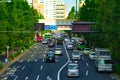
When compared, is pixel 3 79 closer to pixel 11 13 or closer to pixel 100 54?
pixel 100 54

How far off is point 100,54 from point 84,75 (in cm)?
782

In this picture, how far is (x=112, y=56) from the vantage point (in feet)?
203

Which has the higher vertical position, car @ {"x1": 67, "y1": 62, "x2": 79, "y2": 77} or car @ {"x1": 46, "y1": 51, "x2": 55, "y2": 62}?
car @ {"x1": 67, "y1": 62, "x2": 79, "y2": 77}

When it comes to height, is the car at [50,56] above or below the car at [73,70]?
below

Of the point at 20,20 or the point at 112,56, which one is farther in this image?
the point at 20,20

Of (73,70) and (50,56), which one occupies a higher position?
(73,70)

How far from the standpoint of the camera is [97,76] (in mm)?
51906

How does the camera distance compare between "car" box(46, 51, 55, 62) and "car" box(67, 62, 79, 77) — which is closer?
"car" box(67, 62, 79, 77)

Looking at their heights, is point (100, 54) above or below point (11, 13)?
below

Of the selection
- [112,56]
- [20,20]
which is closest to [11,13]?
[20,20]

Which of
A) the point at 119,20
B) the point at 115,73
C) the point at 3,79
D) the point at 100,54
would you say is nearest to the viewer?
the point at 3,79

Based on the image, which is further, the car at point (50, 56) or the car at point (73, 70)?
the car at point (50, 56)

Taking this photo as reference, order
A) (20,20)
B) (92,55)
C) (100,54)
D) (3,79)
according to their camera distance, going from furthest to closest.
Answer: (20,20) < (92,55) < (100,54) < (3,79)

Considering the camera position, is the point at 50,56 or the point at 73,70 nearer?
the point at 73,70
